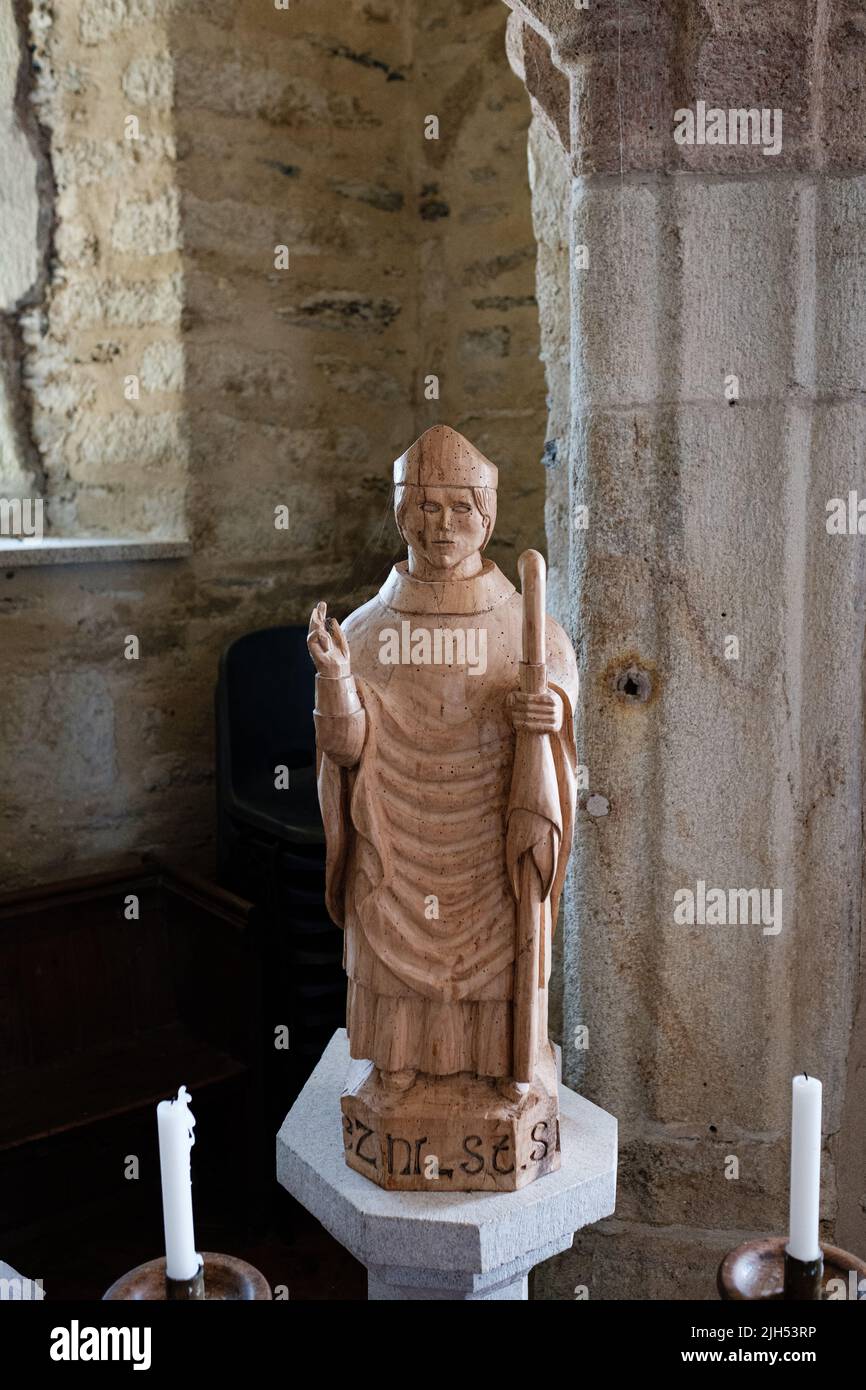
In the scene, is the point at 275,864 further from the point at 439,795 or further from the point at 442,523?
the point at 442,523

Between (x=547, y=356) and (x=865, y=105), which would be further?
(x=547, y=356)

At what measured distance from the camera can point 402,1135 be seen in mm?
1960

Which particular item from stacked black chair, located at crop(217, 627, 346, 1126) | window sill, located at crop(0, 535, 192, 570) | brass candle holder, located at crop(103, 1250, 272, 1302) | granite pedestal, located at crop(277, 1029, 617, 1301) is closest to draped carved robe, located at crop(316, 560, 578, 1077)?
granite pedestal, located at crop(277, 1029, 617, 1301)

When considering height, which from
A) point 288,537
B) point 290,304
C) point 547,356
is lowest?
point 288,537

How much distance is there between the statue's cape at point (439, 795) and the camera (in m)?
1.92

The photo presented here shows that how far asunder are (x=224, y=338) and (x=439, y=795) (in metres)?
2.03

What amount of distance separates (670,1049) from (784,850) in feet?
1.43

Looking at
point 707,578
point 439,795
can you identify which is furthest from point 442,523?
point 707,578

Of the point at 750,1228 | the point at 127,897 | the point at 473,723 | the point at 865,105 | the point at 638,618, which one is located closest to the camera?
the point at 473,723

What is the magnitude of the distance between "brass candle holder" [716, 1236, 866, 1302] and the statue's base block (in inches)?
20.8

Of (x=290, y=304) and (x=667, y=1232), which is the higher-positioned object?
(x=290, y=304)
